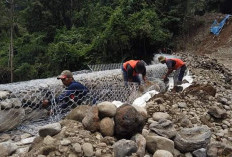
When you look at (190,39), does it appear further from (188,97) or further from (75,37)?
(188,97)

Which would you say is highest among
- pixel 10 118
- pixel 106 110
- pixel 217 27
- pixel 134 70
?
pixel 217 27

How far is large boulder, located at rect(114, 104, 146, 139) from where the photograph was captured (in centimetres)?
291

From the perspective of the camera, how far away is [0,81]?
608 inches

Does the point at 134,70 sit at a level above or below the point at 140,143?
above

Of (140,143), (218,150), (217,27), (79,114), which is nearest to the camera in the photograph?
(140,143)

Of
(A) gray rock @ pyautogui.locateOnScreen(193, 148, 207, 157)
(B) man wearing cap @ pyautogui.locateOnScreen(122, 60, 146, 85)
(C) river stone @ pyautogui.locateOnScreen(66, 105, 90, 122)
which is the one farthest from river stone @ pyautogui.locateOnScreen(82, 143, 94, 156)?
(B) man wearing cap @ pyautogui.locateOnScreen(122, 60, 146, 85)

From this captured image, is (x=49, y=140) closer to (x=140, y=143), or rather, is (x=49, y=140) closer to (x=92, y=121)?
(x=92, y=121)

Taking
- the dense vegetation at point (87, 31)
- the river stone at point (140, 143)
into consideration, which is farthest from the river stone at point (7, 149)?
the dense vegetation at point (87, 31)

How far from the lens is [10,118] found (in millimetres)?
3777

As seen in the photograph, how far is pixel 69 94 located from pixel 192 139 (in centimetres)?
190

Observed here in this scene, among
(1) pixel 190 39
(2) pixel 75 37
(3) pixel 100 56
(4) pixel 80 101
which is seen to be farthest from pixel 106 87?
(1) pixel 190 39

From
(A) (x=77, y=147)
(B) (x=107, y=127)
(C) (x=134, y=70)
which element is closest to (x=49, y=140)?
(A) (x=77, y=147)

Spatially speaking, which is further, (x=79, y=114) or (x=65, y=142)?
(x=79, y=114)

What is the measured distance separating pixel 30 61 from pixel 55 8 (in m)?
6.50
